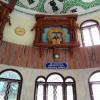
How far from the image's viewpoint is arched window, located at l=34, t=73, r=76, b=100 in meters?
6.57

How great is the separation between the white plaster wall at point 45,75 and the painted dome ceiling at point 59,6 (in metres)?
2.81

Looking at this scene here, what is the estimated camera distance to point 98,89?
21.5 ft

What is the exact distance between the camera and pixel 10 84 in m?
6.64

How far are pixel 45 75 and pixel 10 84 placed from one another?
137cm

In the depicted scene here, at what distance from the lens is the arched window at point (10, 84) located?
6.45 m

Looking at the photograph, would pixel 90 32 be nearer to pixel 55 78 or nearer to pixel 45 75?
pixel 55 78

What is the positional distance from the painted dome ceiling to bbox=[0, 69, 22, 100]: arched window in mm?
3000

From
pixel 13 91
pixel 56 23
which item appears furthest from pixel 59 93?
pixel 56 23

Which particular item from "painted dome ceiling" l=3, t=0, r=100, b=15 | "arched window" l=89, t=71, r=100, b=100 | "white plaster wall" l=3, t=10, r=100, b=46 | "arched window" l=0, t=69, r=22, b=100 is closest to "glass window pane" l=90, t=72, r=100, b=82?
"arched window" l=89, t=71, r=100, b=100

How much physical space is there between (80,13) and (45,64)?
292 cm

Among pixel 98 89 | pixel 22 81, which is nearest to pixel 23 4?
pixel 22 81

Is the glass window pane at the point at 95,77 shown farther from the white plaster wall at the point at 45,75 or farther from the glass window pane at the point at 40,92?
the glass window pane at the point at 40,92

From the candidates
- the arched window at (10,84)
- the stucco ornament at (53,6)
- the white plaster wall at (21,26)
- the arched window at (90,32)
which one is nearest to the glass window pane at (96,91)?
the arched window at (90,32)

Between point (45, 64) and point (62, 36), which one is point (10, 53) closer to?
point (45, 64)
